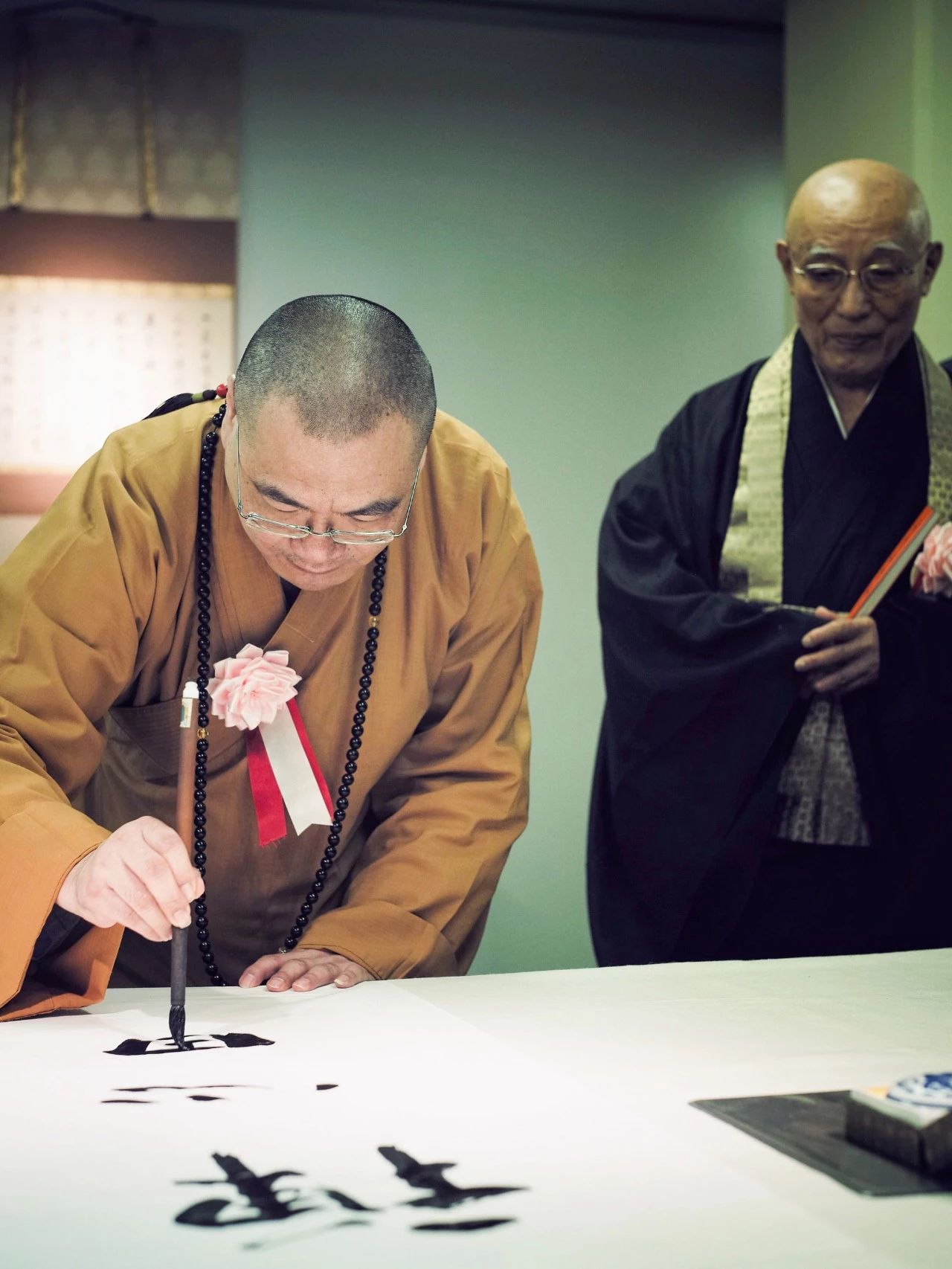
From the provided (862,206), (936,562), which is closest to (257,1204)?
(936,562)

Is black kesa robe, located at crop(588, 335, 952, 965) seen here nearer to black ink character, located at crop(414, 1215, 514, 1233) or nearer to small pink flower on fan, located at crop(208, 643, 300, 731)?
small pink flower on fan, located at crop(208, 643, 300, 731)

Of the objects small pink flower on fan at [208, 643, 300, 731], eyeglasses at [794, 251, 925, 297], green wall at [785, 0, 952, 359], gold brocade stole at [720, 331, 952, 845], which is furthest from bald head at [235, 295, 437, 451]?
green wall at [785, 0, 952, 359]

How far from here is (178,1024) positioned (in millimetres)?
1338

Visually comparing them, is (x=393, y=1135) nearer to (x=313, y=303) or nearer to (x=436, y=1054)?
(x=436, y=1054)

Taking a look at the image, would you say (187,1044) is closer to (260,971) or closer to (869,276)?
(260,971)

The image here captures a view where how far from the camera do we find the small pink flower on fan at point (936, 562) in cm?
240

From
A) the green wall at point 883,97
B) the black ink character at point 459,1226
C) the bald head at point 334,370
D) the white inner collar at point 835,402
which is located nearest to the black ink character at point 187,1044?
the black ink character at point 459,1226

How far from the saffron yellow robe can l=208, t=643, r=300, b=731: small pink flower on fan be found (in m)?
0.07

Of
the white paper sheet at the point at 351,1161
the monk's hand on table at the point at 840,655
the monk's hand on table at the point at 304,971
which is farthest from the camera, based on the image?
the monk's hand on table at the point at 840,655

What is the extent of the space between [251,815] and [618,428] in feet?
9.82

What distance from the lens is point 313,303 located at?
1.56 metres

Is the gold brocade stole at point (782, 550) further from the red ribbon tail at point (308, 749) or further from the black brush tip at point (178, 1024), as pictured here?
the black brush tip at point (178, 1024)

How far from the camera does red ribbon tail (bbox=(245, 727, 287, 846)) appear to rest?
1661 millimetres

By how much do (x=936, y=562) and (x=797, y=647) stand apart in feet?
0.92
